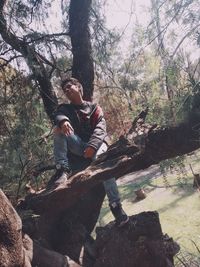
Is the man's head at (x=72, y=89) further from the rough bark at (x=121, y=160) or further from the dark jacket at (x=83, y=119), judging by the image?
the rough bark at (x=121, y=160)

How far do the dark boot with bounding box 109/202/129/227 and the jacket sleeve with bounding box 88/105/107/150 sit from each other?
2.15ft

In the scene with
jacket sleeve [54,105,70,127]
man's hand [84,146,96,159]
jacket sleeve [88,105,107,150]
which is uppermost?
jacket sleeve [54,105,70,127]

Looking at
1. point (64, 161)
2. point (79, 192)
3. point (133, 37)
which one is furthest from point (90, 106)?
point (133, 37)

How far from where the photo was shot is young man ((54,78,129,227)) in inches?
144

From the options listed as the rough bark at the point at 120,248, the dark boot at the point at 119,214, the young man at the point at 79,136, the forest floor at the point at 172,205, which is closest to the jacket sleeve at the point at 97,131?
the young man at the point at 79,136

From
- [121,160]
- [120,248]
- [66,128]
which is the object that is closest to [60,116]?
[66,128]

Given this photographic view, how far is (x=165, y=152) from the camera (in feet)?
11.4

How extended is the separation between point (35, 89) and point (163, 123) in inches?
94.9

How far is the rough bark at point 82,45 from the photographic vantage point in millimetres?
5004

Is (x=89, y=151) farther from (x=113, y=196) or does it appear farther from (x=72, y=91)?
(x=72, y=91)

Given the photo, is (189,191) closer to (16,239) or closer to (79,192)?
(79,192)

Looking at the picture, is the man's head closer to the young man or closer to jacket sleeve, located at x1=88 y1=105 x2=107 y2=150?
the young man

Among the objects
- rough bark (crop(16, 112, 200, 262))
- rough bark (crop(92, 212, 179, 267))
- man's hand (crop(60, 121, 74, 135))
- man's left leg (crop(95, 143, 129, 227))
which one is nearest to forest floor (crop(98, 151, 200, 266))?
rough bark (crop(92, 212, 179, 267))

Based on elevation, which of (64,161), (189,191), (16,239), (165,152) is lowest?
(189,191)
